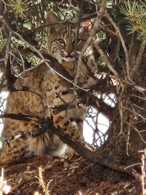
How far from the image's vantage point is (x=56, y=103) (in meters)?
5.06

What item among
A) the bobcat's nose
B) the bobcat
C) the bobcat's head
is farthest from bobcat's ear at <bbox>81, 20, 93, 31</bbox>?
the bobcat's nose

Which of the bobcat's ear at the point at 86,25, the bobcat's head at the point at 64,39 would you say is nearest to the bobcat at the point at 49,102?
the bobcat's head at the point at 64,39

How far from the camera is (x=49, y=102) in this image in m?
5.07

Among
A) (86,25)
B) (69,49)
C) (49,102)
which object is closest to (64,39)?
(69,49)

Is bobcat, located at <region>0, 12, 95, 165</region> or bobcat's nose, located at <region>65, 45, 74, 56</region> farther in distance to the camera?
bobcat, located at <region>0, 12, 95, 165</region>

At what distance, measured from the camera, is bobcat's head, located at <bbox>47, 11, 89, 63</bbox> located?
484 centimetres

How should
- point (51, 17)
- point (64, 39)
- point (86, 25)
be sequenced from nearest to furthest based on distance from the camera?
point (86, 25)
point (51, 17)
point (64, 39)

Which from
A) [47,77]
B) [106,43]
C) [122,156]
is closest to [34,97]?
[47,77]

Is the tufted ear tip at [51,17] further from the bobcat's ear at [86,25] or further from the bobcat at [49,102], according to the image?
the bobcat's ear at [86,25]

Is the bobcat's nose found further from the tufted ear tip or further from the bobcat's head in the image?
the tufted ear tip

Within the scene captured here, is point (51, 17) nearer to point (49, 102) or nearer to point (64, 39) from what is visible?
point (64, 39)

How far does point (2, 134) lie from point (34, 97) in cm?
62

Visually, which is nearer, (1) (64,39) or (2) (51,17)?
(2) (51,17)

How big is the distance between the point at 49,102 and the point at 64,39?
0.70m
